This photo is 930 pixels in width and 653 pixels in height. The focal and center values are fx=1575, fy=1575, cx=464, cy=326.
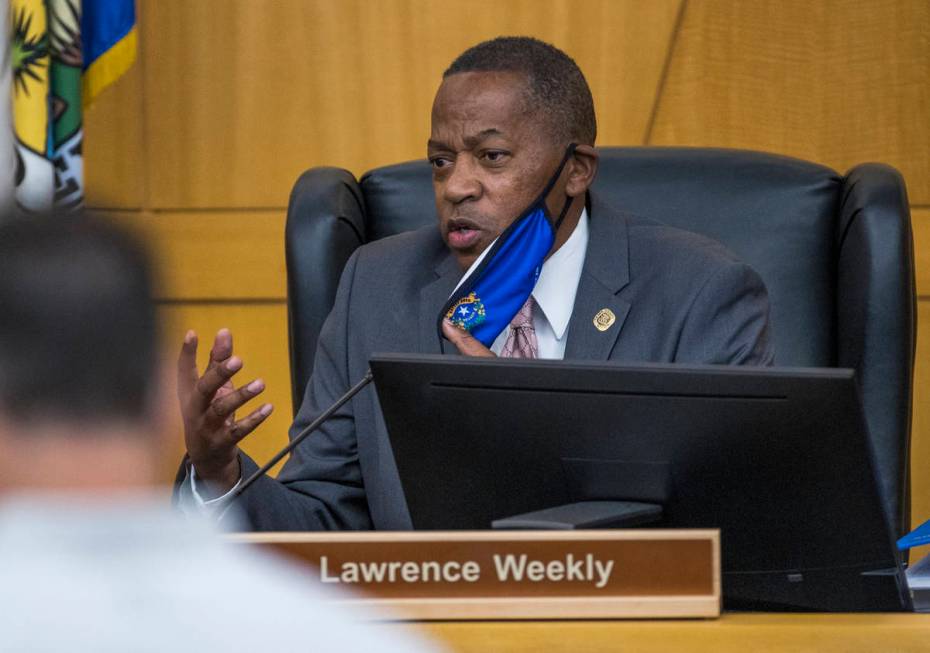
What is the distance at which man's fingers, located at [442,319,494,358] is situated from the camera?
2.04 m

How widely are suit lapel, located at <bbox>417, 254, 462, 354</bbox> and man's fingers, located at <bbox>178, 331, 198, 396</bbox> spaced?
0.47 m

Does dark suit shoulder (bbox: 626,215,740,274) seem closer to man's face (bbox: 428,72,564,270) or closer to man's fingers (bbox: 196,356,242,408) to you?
man's face (bbox: 428,72,564,270)

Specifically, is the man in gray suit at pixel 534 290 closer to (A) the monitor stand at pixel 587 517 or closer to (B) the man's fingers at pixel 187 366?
(B) the man's fingers at pixel 187 366

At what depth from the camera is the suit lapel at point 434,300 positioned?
2250 millimetres

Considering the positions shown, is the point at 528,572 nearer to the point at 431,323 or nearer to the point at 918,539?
the point at 918,539

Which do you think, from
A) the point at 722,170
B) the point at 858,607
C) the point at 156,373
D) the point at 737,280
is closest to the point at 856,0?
the point at 722,170

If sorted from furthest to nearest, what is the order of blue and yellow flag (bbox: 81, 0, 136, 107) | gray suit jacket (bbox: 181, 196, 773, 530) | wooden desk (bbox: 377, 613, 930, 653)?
blue and yellow flag (bbox: 81, 0, 136, 107), gray suit jacket (bbox: 181, 196, 773, 530), wooden desk (bbox: 377, 613, 930, 653)

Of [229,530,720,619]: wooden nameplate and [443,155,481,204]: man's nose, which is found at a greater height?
[443,155,481,204]: man's nose

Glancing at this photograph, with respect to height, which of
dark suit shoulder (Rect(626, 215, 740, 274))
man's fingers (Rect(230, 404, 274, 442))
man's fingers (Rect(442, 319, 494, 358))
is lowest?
man's fingers (Rect(230, 404, 274, 442))

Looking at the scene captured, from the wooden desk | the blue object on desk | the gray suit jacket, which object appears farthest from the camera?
the gray suit jacket

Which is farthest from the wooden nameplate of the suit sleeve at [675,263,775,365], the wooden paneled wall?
the wooden paneled wall

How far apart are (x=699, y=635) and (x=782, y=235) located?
1177mm

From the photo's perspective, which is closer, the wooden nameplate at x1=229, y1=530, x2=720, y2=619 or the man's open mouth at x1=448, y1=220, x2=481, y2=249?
the wooden nameplate at x1=229, y1=530, x2=720, y2=619

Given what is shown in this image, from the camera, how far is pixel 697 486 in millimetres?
1460
